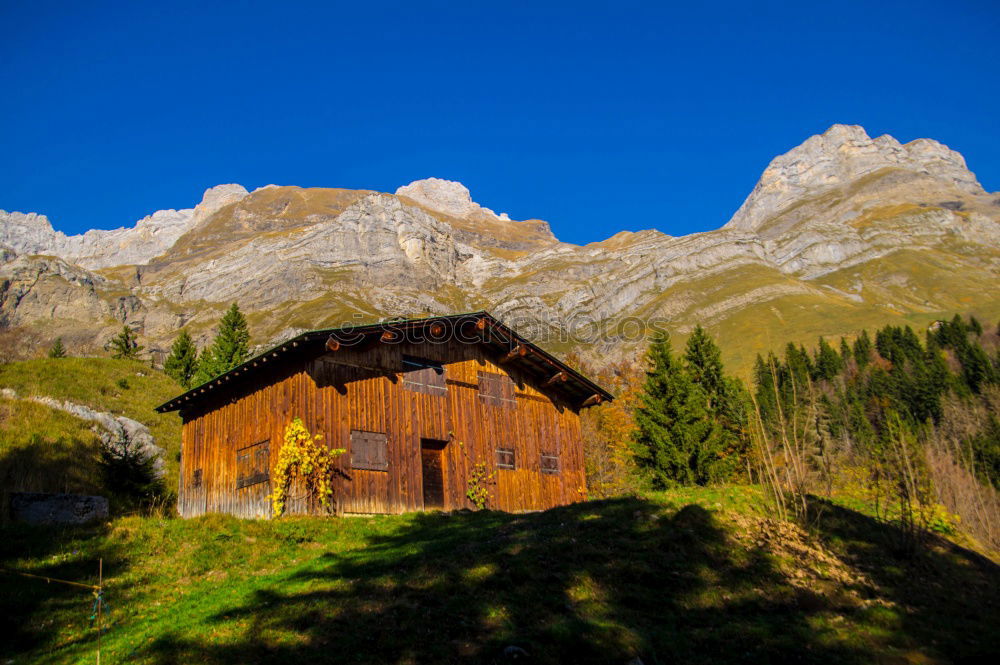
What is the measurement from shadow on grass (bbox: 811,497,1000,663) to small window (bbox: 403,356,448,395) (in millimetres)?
11760

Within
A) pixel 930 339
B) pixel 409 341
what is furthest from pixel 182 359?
pixel 930 339

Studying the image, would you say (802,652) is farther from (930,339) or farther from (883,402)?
(930,339)

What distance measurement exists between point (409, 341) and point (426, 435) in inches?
119

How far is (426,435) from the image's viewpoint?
21.3 metres

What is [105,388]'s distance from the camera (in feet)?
114

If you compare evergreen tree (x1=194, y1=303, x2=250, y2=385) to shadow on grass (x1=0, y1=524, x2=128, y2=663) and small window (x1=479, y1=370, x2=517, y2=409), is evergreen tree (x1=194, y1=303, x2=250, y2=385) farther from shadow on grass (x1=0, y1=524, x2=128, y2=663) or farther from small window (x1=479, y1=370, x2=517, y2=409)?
shadow on grass (x1=0, y1=524, x2=128, y2=663)

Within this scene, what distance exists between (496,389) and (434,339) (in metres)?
3.12

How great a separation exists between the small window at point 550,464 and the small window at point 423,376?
4.98 m

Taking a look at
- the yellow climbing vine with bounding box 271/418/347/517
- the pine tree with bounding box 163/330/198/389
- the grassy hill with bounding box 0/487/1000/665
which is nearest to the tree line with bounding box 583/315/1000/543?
A: the grassy hill with bounding box 0/487/1000/665

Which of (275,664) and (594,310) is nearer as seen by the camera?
(275,664)

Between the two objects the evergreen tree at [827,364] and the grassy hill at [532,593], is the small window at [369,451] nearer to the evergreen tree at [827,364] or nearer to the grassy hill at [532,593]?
the grassy hill at [532,593]

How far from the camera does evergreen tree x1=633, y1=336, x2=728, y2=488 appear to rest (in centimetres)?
3033

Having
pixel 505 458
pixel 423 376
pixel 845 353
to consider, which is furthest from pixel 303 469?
pixel 845 353

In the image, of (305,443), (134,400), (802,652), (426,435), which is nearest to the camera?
(802,652)
